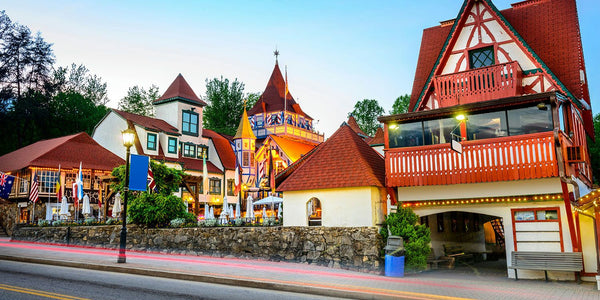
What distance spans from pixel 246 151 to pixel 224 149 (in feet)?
12.5

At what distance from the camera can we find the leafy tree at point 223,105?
236 feet

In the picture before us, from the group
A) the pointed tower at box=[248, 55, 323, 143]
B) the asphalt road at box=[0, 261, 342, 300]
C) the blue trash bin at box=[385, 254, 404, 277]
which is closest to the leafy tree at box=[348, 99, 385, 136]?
the pointed tower at box=[248, 55, 323, 143]

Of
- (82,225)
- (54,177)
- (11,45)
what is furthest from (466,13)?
(11,45)

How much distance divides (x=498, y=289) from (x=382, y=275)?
3.90 meters

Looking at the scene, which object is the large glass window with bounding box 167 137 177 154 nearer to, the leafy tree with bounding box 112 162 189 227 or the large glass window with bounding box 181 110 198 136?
the large glass window with bounding box 181 110 198 136

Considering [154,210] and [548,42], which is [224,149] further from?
[548,42]

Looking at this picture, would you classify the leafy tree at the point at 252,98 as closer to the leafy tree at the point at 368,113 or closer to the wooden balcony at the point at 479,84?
the leafy tree at the point at 368,113

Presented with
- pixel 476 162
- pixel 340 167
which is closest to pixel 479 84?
pixel 476 162

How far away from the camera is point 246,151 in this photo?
151 feet

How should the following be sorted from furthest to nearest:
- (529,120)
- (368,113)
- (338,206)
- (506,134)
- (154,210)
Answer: (368,113)
(154,210)
(338,206)
(506,134)
(529,120)

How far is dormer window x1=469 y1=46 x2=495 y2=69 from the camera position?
19.1 meters

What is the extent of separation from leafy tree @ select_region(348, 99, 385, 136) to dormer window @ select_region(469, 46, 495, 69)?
163 feet

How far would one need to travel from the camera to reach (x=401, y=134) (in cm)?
1808

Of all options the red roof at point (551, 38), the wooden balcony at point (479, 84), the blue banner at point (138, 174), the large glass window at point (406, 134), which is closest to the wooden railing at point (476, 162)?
the large glass window at point (406, 134)
